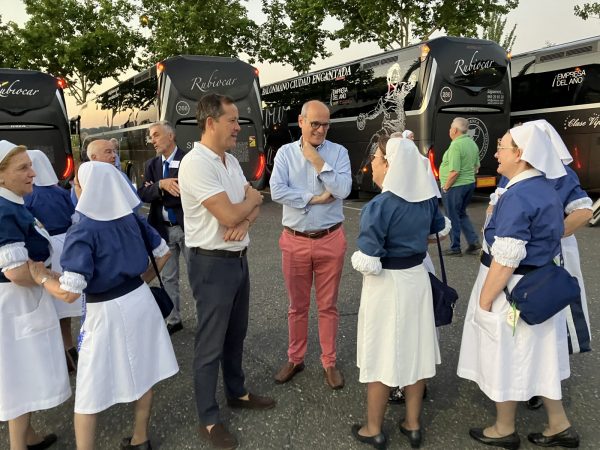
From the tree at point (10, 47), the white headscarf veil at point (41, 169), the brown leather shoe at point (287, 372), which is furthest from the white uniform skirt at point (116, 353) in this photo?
the tree at point (10, 47)

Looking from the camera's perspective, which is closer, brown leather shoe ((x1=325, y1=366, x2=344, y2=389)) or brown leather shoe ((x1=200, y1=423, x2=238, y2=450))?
brown leather shoe ((x1=200, y1=423, x2=238, y2=450))

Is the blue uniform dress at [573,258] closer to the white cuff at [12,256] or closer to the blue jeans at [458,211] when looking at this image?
the white cuff at [12,256]

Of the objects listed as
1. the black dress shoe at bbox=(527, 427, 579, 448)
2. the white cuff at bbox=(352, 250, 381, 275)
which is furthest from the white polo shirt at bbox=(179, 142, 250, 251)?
the black dress shoe at bbox=(527, 427, 579, 448)

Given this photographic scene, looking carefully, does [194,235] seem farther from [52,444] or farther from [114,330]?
[52,444]

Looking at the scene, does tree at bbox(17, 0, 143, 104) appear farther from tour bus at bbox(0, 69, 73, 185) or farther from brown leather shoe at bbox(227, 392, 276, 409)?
brown leather shoe at bbox(227, 392, 276, 409)

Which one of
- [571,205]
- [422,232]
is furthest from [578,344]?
[422,232]

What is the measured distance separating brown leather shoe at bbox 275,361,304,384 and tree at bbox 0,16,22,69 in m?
25.6

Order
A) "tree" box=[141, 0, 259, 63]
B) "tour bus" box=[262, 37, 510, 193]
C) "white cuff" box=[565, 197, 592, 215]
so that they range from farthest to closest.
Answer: "tree" box=[141, 0, 259, 63]
"tour bus" box=[262, 37, 510, 193]
"white cuff" box=[565, 197, 592, 215]

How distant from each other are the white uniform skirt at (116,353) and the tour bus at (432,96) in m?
8.10

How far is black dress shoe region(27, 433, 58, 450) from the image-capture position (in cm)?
274

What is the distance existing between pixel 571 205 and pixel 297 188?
1758 mm

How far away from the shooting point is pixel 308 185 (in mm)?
3443

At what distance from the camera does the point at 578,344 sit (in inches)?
112

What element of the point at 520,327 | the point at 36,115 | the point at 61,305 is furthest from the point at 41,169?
the point at 36,115
